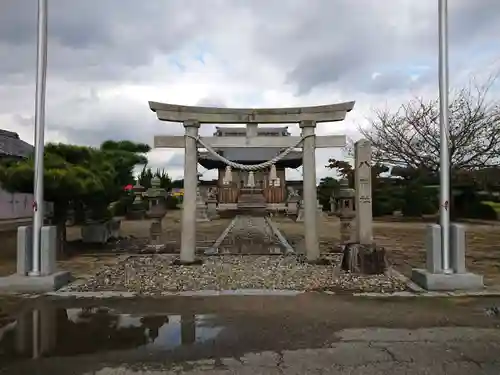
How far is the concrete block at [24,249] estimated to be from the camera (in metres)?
7.77

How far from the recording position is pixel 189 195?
10328 mm

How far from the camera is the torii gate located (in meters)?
10.4

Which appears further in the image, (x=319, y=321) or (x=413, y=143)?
(x=413, y=143)

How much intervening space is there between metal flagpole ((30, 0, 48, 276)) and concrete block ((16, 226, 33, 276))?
0.11 m

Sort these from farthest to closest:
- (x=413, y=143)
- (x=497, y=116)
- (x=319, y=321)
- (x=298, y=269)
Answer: (x=413, y=143), (x=497, y=116), (x=298, y=269), (x=319, y=321)

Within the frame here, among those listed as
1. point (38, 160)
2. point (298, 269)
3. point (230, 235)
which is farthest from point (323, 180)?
point (38, 160)

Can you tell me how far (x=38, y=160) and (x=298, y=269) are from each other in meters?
5.25

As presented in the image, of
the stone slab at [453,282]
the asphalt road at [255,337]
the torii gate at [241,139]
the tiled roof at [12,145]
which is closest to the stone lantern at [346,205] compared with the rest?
the torii gate at [241,139]

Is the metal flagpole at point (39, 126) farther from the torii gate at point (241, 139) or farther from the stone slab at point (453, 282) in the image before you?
the stone slab at point (453, 282)

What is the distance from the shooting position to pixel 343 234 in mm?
15906

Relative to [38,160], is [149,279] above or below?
below

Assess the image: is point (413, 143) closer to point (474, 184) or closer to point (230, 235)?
point (474, 184)

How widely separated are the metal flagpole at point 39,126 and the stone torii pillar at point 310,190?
536 cm

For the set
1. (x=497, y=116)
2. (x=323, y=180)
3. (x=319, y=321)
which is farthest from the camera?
(x=323, y=180)
